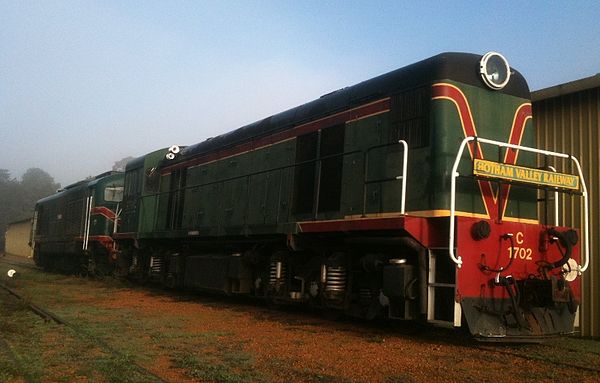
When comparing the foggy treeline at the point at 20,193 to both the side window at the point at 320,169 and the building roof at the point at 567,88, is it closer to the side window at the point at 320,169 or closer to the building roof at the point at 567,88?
the side window at the point at 320,169

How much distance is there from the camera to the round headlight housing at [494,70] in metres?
6.96

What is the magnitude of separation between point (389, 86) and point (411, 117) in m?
0.71

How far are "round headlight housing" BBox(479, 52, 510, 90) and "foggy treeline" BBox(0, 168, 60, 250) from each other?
8033 cm

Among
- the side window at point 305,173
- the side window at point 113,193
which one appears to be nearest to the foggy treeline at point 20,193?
the side window at point 113,193

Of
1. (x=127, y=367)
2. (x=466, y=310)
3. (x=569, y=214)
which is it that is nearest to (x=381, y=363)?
(x=466, y=310)

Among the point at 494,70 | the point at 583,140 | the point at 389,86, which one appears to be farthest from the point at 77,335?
the point at 583,140

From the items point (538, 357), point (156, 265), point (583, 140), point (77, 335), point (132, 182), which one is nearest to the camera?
point (538, 357)

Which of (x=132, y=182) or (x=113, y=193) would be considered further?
(x=113, y=193)

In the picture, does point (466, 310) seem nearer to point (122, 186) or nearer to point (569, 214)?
point (569, 214)

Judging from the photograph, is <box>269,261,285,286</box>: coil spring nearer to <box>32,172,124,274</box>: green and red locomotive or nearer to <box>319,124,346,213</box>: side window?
<box>319,124,346,213</box>: side window

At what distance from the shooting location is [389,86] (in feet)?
24.6

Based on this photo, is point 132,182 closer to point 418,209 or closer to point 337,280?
point 337,280

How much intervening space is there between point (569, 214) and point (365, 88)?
12.5ft

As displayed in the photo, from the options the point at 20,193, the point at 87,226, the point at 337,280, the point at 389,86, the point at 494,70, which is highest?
the point at 20,193
